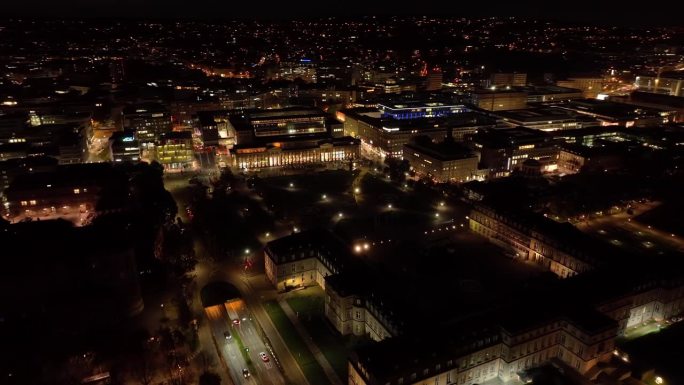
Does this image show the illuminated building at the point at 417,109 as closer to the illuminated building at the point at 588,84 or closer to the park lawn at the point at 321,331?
the illuminated building at the point at 588,84

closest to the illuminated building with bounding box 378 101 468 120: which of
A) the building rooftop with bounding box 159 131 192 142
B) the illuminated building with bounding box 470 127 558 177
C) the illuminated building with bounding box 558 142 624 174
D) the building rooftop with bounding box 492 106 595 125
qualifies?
the building rooftop with bounding box 492 106 595 125

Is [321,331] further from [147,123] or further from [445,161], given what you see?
[147,123]

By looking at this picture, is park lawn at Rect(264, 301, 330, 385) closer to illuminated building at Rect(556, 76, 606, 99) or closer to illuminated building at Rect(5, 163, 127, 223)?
illuminated building at Rect(5, 163, 127, 223)

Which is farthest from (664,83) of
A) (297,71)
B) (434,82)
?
(297,71)

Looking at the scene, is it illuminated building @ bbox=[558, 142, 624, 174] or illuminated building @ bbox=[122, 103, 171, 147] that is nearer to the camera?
illuminated building @ bbox=[558, 142, 624, 174]

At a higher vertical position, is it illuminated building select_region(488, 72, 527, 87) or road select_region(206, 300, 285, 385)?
illuminated building select_region(488, 72, 527, 87)

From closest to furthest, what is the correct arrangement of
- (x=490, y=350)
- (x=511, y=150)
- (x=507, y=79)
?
1. (x=490, y=350)
2. (x=511, y=150)
3. (x=507, y=79)
